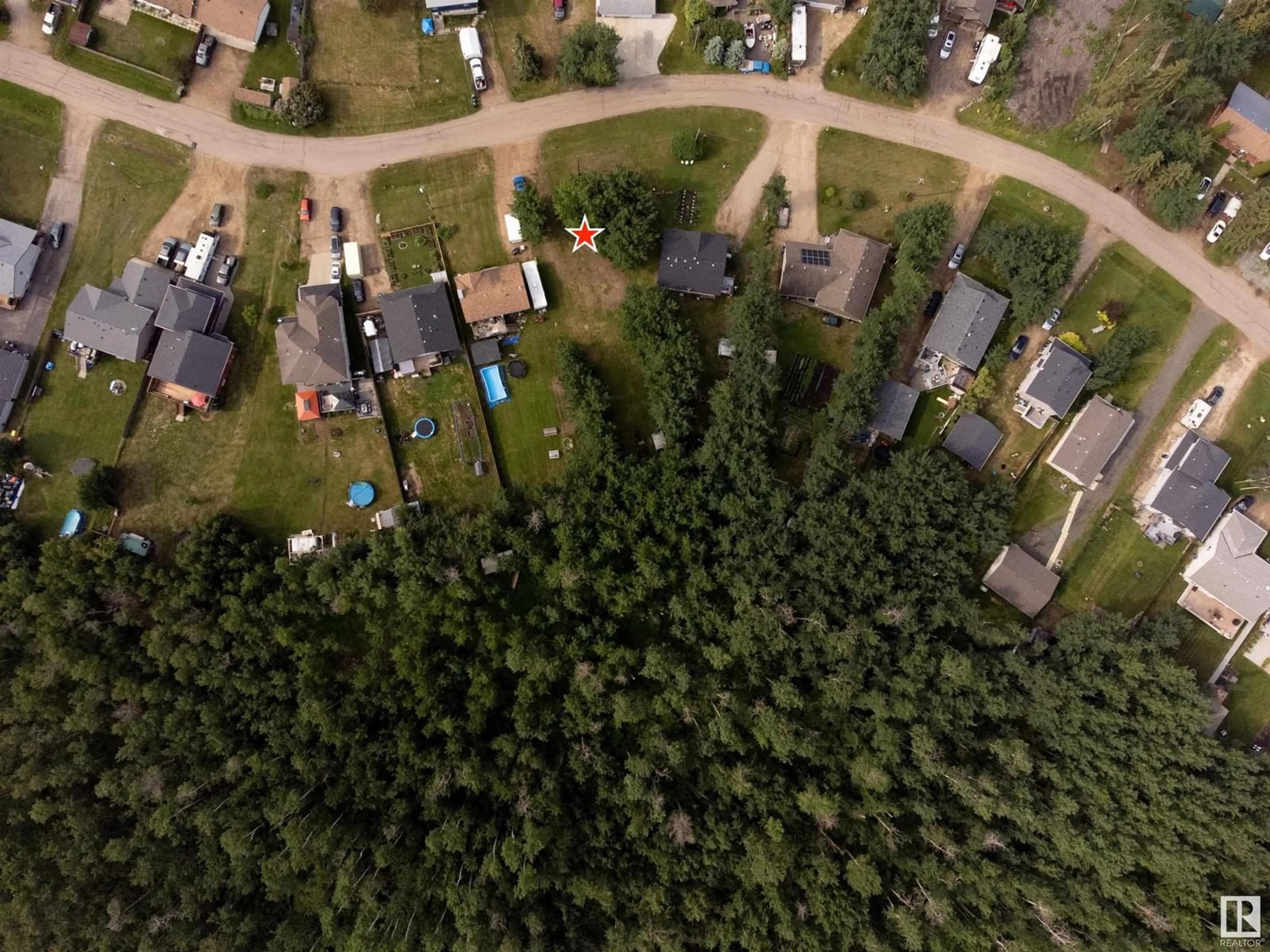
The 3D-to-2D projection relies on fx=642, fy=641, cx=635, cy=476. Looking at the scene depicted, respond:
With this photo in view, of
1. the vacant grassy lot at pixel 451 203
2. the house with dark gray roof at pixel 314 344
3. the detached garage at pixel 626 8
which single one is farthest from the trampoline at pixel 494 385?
the detached garage at pixel 626 8

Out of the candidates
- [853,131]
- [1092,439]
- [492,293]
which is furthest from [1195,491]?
[492,293]

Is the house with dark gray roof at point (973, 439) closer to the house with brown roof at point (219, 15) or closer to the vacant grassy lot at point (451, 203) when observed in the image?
the vacant grassy lot at point (451, 203)

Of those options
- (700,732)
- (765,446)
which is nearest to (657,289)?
(765,446)

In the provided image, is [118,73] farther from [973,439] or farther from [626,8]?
[973,439]

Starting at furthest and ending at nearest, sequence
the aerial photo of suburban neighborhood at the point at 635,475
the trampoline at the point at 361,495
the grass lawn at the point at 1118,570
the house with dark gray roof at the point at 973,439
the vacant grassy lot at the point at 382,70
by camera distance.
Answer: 1. the vacant grassy lot at the point at 382,70
2. the grass lawn at the point at 1118,570
3. the house with dark gray roof at the point at 973,439
4. the trampoline at the point at 361,495
5. the aerial photo of suburban neighborhood at the point at 635,475

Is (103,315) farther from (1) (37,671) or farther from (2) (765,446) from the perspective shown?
(2) (765,446)

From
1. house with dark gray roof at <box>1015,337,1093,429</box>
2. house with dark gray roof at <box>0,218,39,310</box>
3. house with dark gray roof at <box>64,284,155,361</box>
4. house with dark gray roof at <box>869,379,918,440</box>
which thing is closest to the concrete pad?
house with dark gray roof at <box>869,379,918,440</box>
